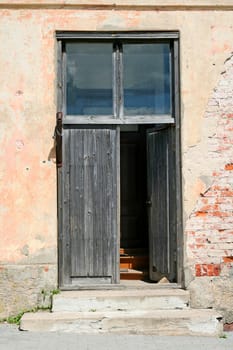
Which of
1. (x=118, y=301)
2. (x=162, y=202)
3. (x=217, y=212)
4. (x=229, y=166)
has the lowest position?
(x=118, y=301)

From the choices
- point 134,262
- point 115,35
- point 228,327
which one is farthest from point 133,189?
point 228,327

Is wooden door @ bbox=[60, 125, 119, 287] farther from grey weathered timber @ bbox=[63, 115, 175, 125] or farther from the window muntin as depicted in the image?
the window muntin

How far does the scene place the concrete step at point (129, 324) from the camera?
605cm

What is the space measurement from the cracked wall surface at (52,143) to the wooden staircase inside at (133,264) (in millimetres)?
1212

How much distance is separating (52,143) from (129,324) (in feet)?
7.90

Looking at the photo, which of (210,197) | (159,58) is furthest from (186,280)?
(159,58)

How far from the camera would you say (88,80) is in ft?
22.9

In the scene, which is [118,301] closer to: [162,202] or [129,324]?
[129,324]

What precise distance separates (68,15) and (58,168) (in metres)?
1.97

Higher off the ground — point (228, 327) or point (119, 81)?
point (119, 81)

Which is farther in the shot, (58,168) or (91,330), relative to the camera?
(58,168)

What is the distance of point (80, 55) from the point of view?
7004mm

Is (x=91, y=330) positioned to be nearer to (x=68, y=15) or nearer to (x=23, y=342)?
(x=23, y=342)

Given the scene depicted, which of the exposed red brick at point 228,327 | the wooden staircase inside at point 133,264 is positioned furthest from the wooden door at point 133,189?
the exposed red brick at point 228,327
